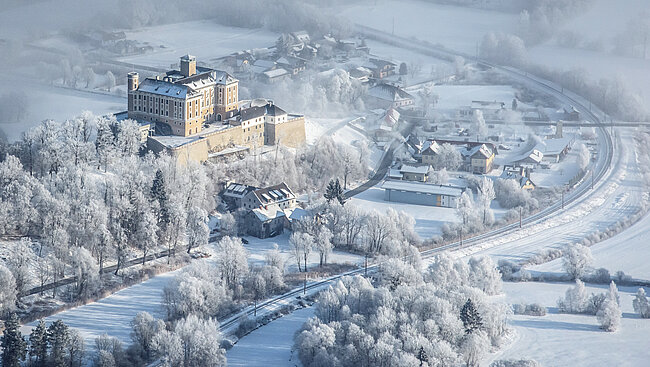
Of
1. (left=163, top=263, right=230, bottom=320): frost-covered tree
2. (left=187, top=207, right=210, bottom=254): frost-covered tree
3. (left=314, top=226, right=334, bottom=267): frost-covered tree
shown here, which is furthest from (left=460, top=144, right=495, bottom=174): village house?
(left=163, top=263, right=230, bottom=320): frost-covered tree

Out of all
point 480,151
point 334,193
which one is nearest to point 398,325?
point 334,193

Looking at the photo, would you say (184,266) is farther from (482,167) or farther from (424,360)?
(482,167)

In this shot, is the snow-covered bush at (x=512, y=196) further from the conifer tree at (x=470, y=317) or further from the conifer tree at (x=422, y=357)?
the conifer tree at (x=422, y=357)

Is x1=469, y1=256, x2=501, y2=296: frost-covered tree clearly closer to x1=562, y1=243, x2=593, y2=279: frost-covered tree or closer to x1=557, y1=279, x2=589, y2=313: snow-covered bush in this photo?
x1=557, y1=279, x2=589, y2=313: snow-covered bush

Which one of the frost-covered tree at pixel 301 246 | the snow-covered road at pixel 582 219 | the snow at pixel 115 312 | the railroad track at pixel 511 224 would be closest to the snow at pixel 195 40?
the railroad track at pixel 511 224

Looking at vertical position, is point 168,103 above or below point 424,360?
above

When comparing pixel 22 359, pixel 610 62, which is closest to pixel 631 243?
pixel 22 359

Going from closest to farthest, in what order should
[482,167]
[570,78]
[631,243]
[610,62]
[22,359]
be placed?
[22,359]
[631,243]
[482,167]
[570,78]
[610,62]

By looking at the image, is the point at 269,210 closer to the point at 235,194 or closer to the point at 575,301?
the point at 235,194
